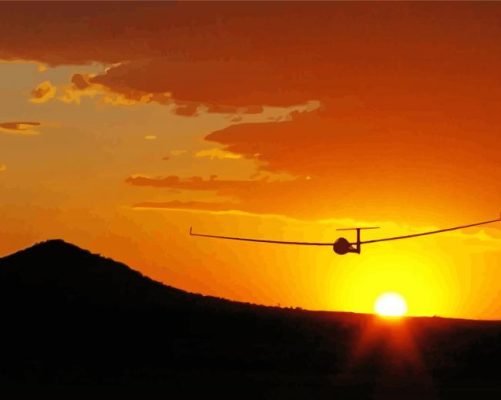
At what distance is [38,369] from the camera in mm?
97250

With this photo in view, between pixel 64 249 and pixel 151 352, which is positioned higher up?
pixel 64 249

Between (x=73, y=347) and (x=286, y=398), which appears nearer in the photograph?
(x=286, y=398)

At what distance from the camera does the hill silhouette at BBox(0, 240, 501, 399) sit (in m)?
91.5

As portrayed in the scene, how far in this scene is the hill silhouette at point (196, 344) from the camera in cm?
9150

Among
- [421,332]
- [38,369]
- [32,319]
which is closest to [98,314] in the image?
[32,319]

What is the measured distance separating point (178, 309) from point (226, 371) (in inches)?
673

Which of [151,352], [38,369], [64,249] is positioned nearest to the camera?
[38,369]

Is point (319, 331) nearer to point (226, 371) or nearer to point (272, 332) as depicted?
point (272, 332)

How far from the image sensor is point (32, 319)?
109562mm

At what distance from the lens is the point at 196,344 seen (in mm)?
106062

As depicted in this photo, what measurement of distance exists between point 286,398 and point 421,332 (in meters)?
34.7

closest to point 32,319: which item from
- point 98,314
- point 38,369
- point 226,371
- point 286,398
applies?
point 98,314

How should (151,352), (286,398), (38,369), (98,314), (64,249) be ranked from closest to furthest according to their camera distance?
(286,398), (38,369), (151,352), (98,314), (64,249)

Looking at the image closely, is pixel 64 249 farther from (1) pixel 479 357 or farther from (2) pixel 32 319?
(1) pixel 479 357
